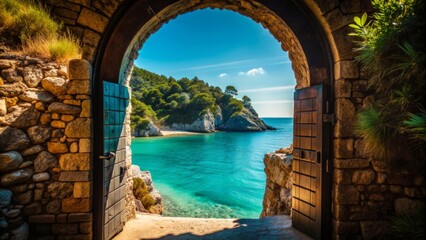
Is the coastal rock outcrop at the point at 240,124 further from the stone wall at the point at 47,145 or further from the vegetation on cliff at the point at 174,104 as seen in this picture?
the stone wall at the point at 47,145

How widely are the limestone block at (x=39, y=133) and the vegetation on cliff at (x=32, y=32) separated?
0.91 metres

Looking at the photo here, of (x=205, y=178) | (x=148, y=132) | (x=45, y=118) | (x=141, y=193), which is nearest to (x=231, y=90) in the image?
(x=148, y=132)

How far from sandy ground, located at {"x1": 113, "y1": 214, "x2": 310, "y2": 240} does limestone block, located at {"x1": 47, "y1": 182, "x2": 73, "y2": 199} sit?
38.5 inches

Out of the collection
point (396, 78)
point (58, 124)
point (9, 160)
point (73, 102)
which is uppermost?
point (396, 78)

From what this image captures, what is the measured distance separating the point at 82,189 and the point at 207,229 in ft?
6.37

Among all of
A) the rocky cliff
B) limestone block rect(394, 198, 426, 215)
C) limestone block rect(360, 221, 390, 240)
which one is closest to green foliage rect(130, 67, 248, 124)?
the rocky cliff

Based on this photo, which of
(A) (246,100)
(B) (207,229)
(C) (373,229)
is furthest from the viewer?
(A) (246,100)

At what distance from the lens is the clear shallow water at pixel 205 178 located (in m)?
9.64

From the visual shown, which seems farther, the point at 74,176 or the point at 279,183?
the point at 279,183

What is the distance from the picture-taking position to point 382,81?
7.32 feet

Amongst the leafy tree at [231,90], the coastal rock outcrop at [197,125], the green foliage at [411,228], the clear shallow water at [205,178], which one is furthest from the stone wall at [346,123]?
the leafy tree at [231,90]

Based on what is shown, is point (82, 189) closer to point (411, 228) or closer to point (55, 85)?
point (55, 85)

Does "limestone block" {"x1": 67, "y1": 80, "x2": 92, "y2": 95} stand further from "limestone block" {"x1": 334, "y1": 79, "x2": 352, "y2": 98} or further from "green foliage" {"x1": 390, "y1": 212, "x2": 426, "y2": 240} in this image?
"green foliage" {"x1": 390, "y1": 212, "x2": 426, "y2": 240}

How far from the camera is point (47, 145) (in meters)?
2.38
